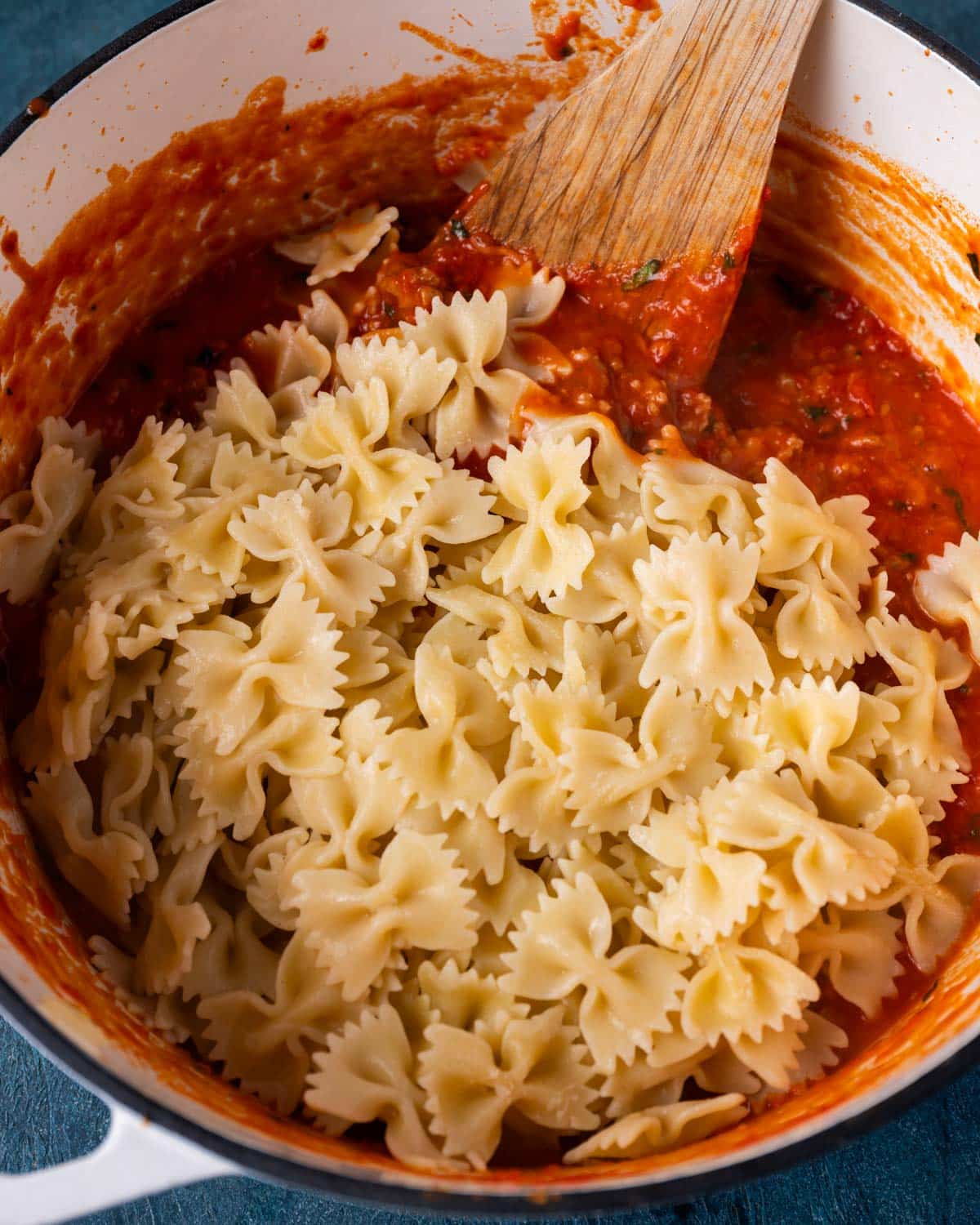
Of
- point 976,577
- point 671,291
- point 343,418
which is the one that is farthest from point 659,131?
point 976,577

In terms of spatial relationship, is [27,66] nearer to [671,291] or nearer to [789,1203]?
[671,291]

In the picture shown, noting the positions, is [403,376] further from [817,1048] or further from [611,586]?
[817,1048]

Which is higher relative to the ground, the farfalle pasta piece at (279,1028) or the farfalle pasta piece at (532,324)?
the farfalle pasta piece at (532,324)

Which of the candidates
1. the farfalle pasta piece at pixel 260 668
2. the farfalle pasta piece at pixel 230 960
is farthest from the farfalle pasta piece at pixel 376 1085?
the farfalle pasta piece at pixel 260 668

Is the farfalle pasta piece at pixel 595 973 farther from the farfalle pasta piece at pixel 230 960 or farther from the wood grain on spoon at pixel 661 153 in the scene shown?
the wood grain on spoon at pixel 661 153

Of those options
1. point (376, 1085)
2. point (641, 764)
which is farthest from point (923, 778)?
point (376, 1085)

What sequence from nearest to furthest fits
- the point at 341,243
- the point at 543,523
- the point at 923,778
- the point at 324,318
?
the point at 923,778 → the point at 543,523 → the point at 324,318 → the point at 341,243
